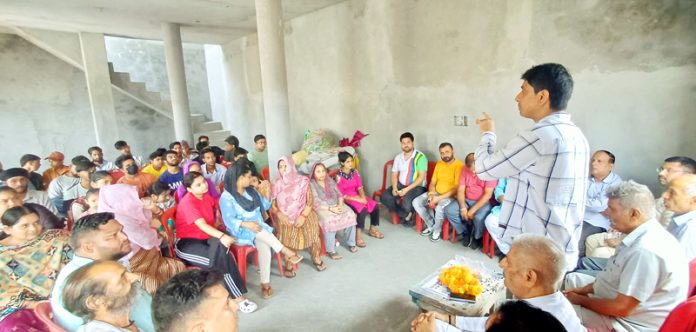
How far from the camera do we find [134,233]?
2.62m

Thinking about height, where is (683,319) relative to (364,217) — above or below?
above

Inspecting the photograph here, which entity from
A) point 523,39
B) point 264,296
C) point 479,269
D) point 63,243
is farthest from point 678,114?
point 63,243

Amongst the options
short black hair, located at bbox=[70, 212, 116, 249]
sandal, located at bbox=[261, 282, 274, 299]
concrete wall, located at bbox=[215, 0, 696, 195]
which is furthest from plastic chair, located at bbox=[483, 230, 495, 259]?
short black hair, located at bbox=[70, 212, 116, 249]

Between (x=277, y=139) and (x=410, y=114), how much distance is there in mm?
1990

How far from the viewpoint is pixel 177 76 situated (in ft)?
21.9

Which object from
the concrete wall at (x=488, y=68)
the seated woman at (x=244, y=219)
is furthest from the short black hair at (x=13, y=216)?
the concrete wall at (x=488, y=68)

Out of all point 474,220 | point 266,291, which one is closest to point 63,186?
point 266,291

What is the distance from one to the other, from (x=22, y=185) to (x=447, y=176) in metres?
4.58

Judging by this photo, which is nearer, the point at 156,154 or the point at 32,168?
the point at 32,168

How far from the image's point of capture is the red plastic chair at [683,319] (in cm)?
119

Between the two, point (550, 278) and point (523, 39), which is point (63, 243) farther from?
point (523, 39)

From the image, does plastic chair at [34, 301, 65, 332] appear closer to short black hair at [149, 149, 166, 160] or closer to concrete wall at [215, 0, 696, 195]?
short black hair at [149, 149, 166, 160]

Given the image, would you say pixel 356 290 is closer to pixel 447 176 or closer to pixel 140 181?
pixel 447 176

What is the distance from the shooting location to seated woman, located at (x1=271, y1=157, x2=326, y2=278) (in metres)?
3.46
